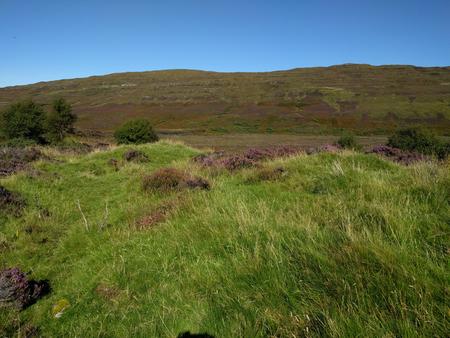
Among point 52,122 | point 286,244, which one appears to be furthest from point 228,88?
point 286,244

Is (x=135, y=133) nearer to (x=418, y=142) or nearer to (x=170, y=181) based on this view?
(x=170, y=181)

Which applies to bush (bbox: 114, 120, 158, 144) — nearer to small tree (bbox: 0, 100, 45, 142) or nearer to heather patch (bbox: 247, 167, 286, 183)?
small tree (bbox: 0, 100, 45, 142)

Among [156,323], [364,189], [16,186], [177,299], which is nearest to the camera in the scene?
[156,323]

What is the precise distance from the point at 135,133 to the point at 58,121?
631 cm

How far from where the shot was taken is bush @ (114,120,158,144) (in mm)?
23125

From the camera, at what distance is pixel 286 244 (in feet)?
11.4

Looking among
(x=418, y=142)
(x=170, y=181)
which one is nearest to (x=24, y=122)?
(x=170, y=181)

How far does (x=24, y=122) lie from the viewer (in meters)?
21.9

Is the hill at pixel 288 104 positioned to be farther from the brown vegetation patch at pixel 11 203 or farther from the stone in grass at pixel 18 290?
the stone in grass at pixel 18 290

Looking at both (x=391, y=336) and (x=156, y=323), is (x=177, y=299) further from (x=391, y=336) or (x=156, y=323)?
(x=391, y=336)

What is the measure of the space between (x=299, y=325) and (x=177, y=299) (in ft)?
4.12

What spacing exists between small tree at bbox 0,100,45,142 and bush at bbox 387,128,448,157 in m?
21.4

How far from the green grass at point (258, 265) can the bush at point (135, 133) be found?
656 inches

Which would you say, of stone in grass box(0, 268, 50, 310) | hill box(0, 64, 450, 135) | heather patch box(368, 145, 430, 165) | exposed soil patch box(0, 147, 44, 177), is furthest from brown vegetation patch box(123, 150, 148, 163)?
hill box(0, 64, 450, 135)
